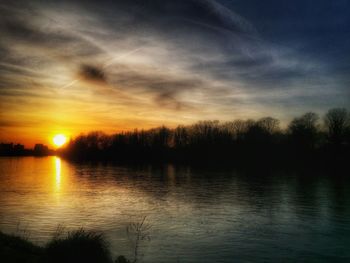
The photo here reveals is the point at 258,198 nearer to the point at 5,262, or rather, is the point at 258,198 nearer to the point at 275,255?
the point at 275,255

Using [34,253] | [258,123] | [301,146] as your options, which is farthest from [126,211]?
[258,123]

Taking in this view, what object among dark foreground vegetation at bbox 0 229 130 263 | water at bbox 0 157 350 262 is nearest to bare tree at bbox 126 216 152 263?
water at bbox 0 157 350 262

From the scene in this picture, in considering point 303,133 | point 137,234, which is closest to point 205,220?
point 137,234

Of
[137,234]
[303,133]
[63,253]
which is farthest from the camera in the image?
[303,133]

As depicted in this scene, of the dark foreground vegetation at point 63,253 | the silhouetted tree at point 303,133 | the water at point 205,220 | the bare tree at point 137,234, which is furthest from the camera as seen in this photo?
the silhouetted tree at point 303,133

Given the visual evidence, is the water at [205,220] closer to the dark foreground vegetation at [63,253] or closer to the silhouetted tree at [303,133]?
the dark foreground vegetation at [63,253]

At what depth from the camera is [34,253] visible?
636 inches

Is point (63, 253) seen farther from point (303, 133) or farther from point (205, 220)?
point (303, 133)

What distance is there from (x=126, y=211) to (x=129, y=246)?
51.2ft

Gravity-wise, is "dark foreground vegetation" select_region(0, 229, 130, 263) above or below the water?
above

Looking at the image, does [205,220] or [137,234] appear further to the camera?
[205,220]

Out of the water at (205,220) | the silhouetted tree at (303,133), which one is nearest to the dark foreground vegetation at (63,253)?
the water at (205,220)

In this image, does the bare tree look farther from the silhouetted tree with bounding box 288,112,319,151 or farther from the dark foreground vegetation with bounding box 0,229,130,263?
the silhouetted tree with bounding box 288,112,319,151

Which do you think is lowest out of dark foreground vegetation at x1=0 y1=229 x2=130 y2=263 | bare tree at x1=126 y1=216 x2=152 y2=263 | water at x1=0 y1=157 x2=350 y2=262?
water at x1=0 y1=157 x2=350 y2=262
